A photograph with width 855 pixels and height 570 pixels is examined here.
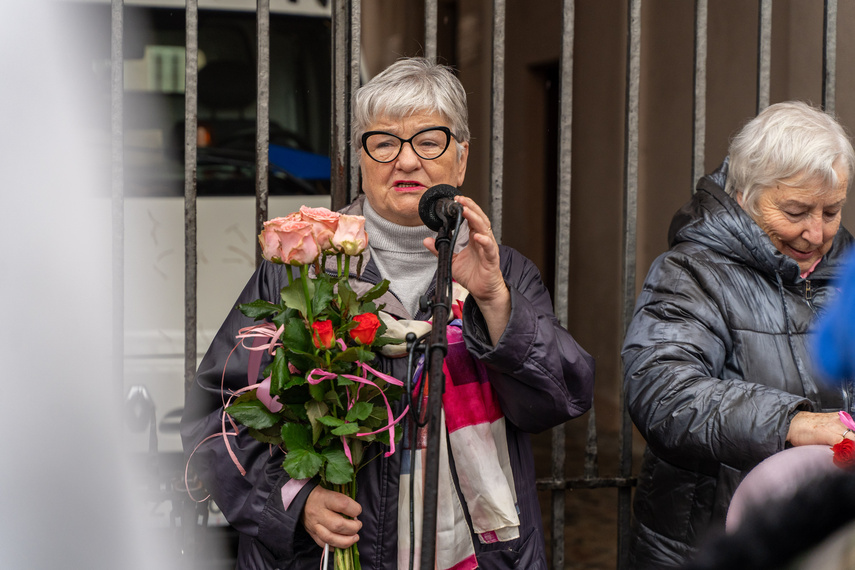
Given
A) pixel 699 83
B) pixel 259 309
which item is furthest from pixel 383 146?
pixel 699 83

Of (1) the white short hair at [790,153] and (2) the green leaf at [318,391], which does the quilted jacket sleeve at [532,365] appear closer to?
(2) the green leaf at [318,391]

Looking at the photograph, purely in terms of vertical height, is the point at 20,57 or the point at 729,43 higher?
the point at 729,43

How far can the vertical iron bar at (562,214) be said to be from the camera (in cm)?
265

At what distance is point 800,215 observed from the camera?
212 cm

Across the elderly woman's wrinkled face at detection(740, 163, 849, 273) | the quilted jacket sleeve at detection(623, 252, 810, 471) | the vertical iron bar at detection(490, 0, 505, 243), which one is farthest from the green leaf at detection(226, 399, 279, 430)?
the elderly woman's wrinkled face at detection(740, 163, 849, 273)

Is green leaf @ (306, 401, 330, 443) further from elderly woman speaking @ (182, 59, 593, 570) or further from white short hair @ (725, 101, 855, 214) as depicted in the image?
white short hair @ (725, 101, 855, 214)

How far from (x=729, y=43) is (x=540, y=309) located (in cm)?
362

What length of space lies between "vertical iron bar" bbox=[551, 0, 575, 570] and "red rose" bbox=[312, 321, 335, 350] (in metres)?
1.19

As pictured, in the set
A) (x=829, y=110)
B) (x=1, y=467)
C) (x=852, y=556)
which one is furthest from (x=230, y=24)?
(x=852, y=556)

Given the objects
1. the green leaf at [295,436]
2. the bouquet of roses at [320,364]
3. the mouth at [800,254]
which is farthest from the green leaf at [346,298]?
the mouth at [800,254]

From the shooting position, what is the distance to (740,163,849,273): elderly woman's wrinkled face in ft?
6.90

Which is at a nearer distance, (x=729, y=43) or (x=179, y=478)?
(x=179, y=478)

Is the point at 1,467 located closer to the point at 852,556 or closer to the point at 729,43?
the point at 852,556

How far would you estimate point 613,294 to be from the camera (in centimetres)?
686
